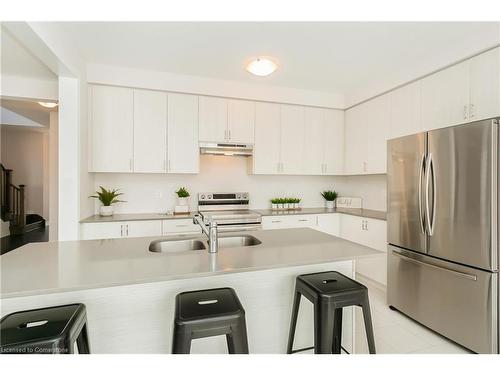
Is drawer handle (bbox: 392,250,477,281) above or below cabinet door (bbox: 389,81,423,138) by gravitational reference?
below

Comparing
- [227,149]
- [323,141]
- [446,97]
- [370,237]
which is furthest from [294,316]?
[323,141]

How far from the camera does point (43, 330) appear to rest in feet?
3.37

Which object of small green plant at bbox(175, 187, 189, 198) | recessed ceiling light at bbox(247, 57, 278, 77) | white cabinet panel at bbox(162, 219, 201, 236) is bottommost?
white cabinet panel at bbox(162, 219, 201, 236)

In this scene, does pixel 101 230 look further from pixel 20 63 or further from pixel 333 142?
pixel 333 142

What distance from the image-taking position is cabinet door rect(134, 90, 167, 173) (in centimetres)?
321

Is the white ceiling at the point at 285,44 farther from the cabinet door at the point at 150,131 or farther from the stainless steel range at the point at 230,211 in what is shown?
the stainless steel range at the point at 230,211

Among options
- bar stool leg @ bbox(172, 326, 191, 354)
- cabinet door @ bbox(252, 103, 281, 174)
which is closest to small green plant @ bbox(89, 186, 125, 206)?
cabinet door @ bbox(252, 103, 281, 174)

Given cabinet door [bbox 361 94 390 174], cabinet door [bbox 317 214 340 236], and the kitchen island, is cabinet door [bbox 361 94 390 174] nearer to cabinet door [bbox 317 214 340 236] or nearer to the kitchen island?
cabinet door [bbox 317 214 340 236]

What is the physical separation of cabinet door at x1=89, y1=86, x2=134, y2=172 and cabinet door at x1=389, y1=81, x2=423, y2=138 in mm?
3187

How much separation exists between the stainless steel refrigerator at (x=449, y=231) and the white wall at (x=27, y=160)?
840 centimetres

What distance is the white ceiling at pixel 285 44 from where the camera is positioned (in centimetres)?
222

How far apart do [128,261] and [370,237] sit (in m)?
2.84

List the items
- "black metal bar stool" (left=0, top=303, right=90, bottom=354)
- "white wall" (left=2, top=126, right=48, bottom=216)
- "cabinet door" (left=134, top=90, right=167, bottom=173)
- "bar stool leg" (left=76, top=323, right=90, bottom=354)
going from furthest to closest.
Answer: "white wall" (left=2, top=126, right=48, bottom=216)
"cabinet door" (left=134, top=90, right=167, bottom=173)
"bar stool leg" (left=76, top=323, right=90, bottom=354)
"black metal bar stool" (left=0, top=303, right=90, bottom=354)
